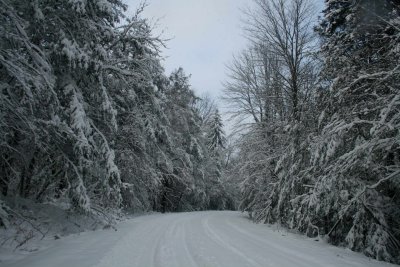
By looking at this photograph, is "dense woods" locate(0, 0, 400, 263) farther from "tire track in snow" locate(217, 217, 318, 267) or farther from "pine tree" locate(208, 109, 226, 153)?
"pine tree" locate(208, 109, 226, 153)

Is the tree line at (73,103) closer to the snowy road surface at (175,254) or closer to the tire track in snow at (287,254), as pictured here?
the snowy road surface at (175,254)

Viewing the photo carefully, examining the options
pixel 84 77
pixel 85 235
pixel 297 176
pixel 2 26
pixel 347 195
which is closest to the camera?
pixel 2 26

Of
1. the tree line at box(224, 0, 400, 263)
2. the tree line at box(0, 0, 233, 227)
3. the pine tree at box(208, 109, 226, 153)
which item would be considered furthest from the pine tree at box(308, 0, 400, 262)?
the pine tree at box(208, 109, 226, 153)

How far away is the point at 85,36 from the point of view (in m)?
10.3

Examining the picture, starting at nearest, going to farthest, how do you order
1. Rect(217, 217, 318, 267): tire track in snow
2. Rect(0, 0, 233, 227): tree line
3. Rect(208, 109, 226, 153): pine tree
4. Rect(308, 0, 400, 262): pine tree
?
Rect(217, 217, 318, 267): tire track in snow < Rect(0, 0, 233, 227): tree line < Rect(308, 0, 400, 262): pine tree < Rect(208, 109, 226, 153): pine tree

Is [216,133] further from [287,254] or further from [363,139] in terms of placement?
[287,254]

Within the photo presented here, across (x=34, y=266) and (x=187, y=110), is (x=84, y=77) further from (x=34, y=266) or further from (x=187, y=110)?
(x=187, y=110)

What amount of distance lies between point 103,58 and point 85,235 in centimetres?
525

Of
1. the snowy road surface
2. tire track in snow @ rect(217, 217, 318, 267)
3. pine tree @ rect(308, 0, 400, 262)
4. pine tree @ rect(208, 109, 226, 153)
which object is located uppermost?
pine tree @ rect(208, 109, 226, 153)

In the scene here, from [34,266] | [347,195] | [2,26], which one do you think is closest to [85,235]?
[34,266]

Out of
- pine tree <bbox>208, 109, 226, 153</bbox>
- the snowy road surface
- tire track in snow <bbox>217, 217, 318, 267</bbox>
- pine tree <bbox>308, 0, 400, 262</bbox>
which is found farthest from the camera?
pine tree <bbox>208, 109, 226, 153</bbox>

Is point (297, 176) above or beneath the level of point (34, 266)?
above

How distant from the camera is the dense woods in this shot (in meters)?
7.84

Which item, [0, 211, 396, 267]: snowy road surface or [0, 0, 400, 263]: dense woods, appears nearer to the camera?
[0, 211, 396, 267]: snowy road surface
